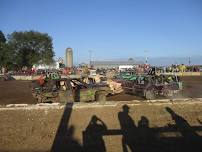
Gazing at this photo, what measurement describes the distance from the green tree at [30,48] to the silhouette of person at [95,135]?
63.5m

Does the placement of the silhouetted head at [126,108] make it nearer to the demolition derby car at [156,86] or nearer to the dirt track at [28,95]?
the demolition derby car at [156,86]

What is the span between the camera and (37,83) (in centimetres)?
1656

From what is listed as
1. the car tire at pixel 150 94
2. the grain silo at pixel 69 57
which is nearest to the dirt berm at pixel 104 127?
the car tire at pixel 150 94

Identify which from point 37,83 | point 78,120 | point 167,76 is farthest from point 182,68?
point 78,120

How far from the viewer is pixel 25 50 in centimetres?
7450

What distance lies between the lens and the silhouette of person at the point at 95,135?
9522 mm

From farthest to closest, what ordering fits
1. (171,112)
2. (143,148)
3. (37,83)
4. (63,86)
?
1. (37,83)
2. (63,86)
3. (171,112)
4. (143,148)

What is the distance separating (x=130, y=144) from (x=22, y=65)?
220 ft

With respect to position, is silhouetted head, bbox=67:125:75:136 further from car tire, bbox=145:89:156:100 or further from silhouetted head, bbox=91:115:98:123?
car tire, bbox=145:89:156:100

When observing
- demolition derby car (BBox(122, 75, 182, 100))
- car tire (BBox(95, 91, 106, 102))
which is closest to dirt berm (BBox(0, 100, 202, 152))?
car tire (BBox(95, 91, 106, 102))

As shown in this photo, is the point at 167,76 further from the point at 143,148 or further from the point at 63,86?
the point at 143,148

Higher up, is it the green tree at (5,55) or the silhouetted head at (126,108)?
the green tree at (5,55)

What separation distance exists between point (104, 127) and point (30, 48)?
66.5 metres

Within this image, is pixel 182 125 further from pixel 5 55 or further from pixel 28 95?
pixel 5 55
